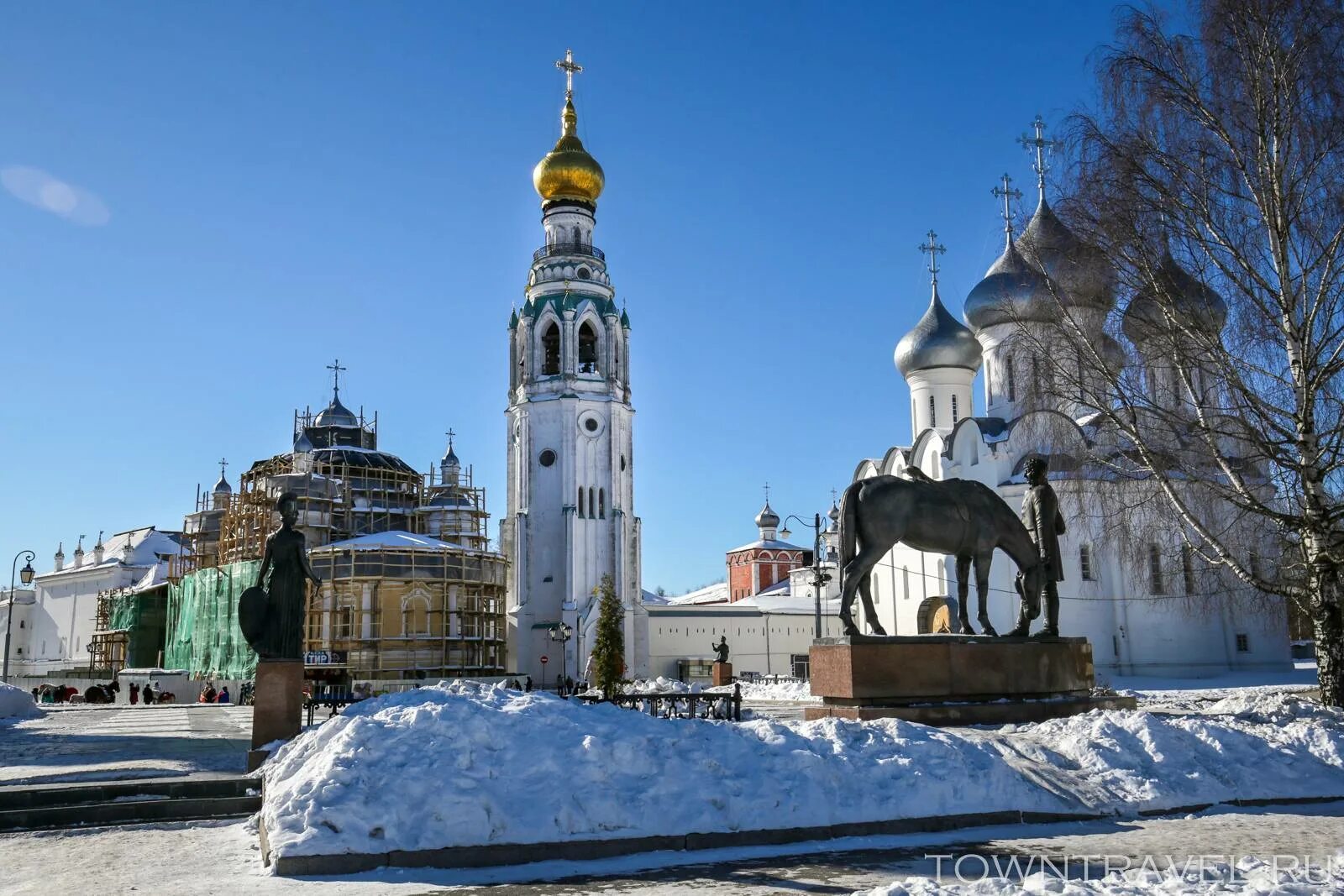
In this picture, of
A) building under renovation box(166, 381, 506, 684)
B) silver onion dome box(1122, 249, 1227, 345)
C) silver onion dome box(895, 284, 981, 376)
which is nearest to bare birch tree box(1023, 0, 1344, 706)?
silver onion dome box(1122, 249, 1227, 345)

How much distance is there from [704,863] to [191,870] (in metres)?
3.51

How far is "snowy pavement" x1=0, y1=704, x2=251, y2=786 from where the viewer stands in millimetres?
12055

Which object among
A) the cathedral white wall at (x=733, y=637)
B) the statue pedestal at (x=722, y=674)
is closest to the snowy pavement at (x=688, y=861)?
the statue pedestal at (x=722, y=674)

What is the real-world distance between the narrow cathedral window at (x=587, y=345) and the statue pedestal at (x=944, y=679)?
1659 inches

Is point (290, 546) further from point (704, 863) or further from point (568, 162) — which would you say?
point (568, 162)

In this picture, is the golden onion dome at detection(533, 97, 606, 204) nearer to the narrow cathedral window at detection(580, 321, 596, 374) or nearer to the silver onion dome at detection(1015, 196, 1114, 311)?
the narrow cathedral window at detection(580, 321, 596, 374)

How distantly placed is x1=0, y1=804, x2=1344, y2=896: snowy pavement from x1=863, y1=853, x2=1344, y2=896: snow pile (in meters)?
0.10

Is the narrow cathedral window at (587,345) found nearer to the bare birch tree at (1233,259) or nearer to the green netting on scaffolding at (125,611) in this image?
the green netting on scaffolding at (125,611)

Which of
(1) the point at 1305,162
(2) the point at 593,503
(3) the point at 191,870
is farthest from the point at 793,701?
(2) the point at 593,503

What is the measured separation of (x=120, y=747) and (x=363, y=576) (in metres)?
27.4

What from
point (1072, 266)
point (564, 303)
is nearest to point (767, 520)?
point (564, 303)

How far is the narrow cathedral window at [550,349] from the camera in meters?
55.1

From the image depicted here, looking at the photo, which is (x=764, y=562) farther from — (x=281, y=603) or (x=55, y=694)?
(x=281, y=603)

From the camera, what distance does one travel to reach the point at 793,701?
28.0 metres
